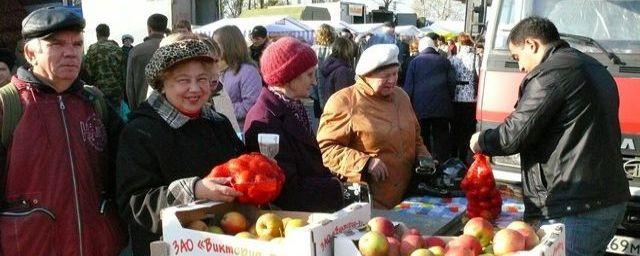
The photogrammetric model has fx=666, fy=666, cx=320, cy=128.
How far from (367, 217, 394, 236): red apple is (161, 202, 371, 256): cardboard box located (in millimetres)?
61

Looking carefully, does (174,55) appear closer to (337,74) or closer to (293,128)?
(293,128)

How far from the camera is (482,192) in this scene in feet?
12.4

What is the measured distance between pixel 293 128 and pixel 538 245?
1.31m

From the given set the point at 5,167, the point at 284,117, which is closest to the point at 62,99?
the point at 5,167

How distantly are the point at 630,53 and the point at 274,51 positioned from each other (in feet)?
8.88

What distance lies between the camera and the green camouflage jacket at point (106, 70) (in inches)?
295

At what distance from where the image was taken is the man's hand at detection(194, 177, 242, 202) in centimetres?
231

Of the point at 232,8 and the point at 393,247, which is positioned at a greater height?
the point at 393,247

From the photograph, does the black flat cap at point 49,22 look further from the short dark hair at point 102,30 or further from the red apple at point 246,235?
the short dark hair at point 102,30

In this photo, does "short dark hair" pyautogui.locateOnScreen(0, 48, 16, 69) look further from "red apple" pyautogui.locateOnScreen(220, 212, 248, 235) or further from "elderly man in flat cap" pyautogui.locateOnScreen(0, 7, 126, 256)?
"red apple" pyautogui.locateOnScreen(220, 212, 248, 235)

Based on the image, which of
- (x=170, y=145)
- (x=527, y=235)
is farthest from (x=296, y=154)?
(x=527, y=235)

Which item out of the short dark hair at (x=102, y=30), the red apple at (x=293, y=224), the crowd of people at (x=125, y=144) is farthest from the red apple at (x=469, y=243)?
the short dark hair at (x=102, y=30)

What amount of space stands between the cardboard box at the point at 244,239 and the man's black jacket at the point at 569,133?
1294 mm

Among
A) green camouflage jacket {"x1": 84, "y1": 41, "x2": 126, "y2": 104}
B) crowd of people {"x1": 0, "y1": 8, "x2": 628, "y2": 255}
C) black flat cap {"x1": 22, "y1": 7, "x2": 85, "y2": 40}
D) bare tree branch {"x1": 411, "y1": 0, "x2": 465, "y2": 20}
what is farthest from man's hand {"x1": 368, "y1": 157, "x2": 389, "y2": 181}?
bare tree branch {"x1": 411, "y1": 0, "x2": 465, "y2": 20}
